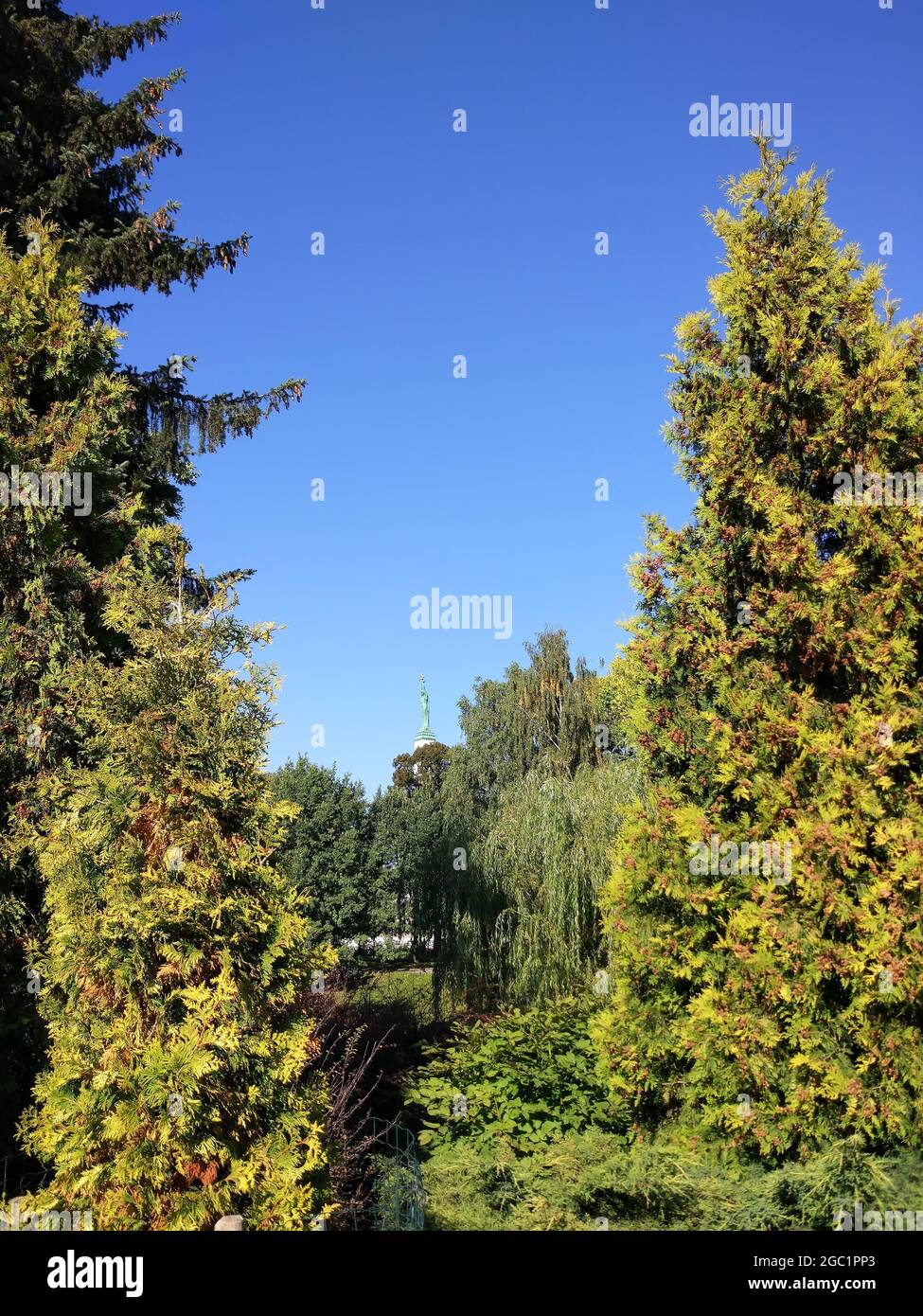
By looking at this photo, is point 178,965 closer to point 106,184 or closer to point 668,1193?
point 668,1193

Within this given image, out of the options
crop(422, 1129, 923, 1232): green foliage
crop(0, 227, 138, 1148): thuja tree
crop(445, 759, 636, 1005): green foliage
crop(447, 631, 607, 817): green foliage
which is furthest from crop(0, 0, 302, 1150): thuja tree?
crop(447, 631, 607, 817): green foliage

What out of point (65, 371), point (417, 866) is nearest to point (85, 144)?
point (65, 371)

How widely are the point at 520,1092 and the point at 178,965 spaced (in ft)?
14.0

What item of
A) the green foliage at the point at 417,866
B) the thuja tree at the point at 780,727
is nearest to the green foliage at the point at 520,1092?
the thuja tree at the point at 780,727

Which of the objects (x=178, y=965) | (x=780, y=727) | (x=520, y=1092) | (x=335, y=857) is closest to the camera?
(x=178, y=965)

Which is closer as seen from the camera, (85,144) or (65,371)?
(65,371)

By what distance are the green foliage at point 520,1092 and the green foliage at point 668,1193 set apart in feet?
3.37

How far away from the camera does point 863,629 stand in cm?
609

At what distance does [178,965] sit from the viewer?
4.75 m

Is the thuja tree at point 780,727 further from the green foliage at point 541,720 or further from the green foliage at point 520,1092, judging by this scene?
the green foliage at point 541,720
